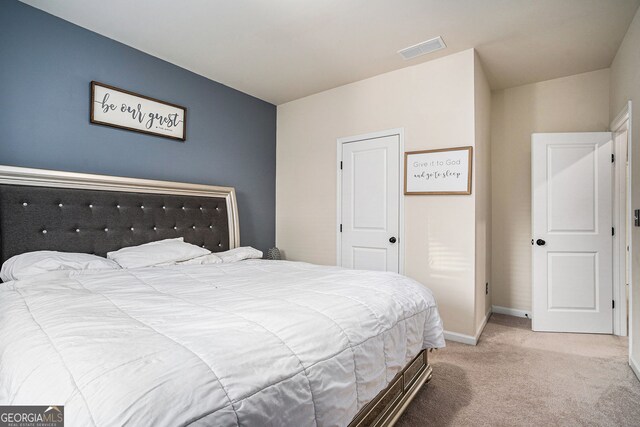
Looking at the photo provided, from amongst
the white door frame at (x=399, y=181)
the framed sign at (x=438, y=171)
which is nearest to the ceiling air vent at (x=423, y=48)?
the white door frame at (x=399, y=181)

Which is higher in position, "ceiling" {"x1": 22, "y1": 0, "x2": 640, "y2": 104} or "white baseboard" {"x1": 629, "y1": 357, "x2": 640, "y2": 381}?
"ceiling" {"x1": 22, "y1": 0, "x2": 640, "y2": 104}

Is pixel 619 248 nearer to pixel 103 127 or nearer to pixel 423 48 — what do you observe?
pixel 423 48

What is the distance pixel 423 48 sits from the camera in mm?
2916

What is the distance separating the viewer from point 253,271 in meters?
2.30

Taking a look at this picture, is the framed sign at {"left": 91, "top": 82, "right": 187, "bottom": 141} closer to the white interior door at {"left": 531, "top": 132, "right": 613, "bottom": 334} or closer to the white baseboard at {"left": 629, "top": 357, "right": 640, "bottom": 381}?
the white interior door at {"left": 531, "top": 132, "right": 613, "bottom": 334}

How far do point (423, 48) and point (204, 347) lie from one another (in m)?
3.00

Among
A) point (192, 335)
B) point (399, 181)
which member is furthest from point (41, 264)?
point (399, 181)

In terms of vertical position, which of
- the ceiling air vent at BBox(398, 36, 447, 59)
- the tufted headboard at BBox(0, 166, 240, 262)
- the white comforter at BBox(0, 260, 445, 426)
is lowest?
the white comforter at BBox(0, 260, 445, 426)

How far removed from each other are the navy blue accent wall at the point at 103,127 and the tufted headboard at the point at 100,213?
19 cm

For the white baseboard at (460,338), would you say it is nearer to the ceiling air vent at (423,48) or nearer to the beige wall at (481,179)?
the beige wall at (481,179)

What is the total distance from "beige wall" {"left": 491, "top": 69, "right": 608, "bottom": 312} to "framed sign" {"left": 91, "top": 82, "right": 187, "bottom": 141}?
360cm

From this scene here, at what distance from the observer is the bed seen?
743mm

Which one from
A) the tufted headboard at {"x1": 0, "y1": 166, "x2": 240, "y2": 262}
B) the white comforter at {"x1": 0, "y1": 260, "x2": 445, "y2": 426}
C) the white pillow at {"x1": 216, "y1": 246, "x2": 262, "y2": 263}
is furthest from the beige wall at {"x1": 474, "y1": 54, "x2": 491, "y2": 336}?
the tufted headboard at {"x1": 0, "y1": 166, "x2": 240, "y2": 262}

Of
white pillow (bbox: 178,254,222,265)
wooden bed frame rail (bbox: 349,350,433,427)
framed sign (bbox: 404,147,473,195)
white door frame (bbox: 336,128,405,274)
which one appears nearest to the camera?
wooden bed frame rail (bbox: 349,350,433,427)
